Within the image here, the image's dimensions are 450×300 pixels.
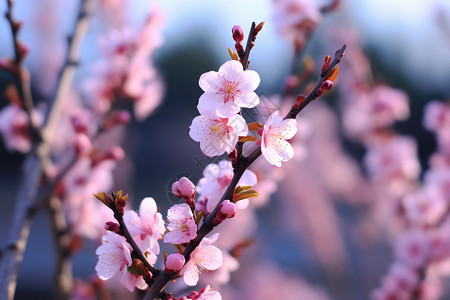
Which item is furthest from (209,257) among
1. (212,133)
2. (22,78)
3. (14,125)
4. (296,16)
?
(296,16)

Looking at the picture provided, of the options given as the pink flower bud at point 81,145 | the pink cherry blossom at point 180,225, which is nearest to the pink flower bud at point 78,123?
the pink flower bud at point 81,145

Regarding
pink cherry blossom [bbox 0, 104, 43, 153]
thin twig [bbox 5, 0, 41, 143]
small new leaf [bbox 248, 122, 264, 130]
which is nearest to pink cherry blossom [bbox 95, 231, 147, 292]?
small new leaf [bbox 248, 122, 264, 130]

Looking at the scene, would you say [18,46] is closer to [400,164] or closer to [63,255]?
[63,255]

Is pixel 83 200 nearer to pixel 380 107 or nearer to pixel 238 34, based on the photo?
pixel 238 34

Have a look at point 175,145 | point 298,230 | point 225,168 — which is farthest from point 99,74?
point 175,145

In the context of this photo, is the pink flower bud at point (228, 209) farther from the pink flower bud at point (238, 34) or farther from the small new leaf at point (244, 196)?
the pink flower bud at point (238, 34)

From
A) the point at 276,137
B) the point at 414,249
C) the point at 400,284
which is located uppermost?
the point at 276,137

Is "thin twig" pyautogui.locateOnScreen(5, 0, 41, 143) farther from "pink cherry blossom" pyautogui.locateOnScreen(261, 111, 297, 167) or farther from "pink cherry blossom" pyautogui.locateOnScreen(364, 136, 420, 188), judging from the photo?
"pink cherry blossom" pyautogui.locateOnScreen(364, 136, 420, 188)
